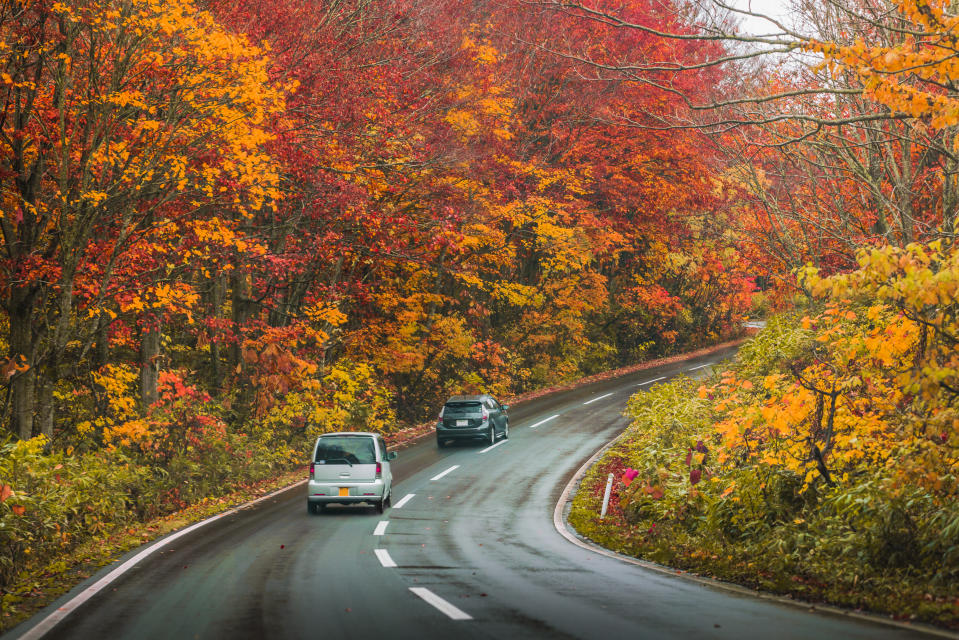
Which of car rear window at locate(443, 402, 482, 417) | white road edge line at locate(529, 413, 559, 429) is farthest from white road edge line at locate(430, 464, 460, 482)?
white road edge line at locate(529, 413, 559, 429)

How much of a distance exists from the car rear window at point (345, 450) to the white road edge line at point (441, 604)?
7.96 metres

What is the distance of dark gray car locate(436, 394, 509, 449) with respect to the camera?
27016 millimetres

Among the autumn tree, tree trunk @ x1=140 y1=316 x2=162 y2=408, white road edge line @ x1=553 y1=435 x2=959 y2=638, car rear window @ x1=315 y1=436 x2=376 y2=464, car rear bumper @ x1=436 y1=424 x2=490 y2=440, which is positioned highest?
the autumn tree

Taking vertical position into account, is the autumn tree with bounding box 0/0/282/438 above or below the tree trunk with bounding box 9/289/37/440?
above

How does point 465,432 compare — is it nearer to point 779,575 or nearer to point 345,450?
point 345,450

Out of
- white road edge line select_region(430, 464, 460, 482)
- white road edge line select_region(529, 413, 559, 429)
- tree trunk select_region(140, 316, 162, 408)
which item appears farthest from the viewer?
white road edge line select_region(529, 413, 559, 429)

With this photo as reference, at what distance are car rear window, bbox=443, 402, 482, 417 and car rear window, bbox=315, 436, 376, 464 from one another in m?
9.66

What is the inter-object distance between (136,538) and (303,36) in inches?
519

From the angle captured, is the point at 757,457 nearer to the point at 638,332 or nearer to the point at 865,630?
the point at 865,630

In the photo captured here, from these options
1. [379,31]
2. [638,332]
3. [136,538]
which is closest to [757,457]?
[136,538]

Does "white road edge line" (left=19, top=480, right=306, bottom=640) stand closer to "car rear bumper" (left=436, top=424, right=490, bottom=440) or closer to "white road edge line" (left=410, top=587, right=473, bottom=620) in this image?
"white road edge line" (left=410, top=587, right=473, bottom=620)

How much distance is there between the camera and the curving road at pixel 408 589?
301 inches

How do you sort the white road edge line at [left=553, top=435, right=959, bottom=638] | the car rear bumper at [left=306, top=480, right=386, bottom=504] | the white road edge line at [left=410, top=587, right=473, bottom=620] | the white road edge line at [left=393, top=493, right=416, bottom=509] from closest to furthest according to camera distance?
the white road edge line at [left=553, top=435, right=959, bottom=638] → the white road edge line at [left=410, top=587, right=473, bottom=620] → the car rear bumper at [left=306, top=480, right=386, bottom=504] → the white road edge line at [left=393, top=493, right=416, bottom=509]

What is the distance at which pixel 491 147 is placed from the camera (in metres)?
32.2
